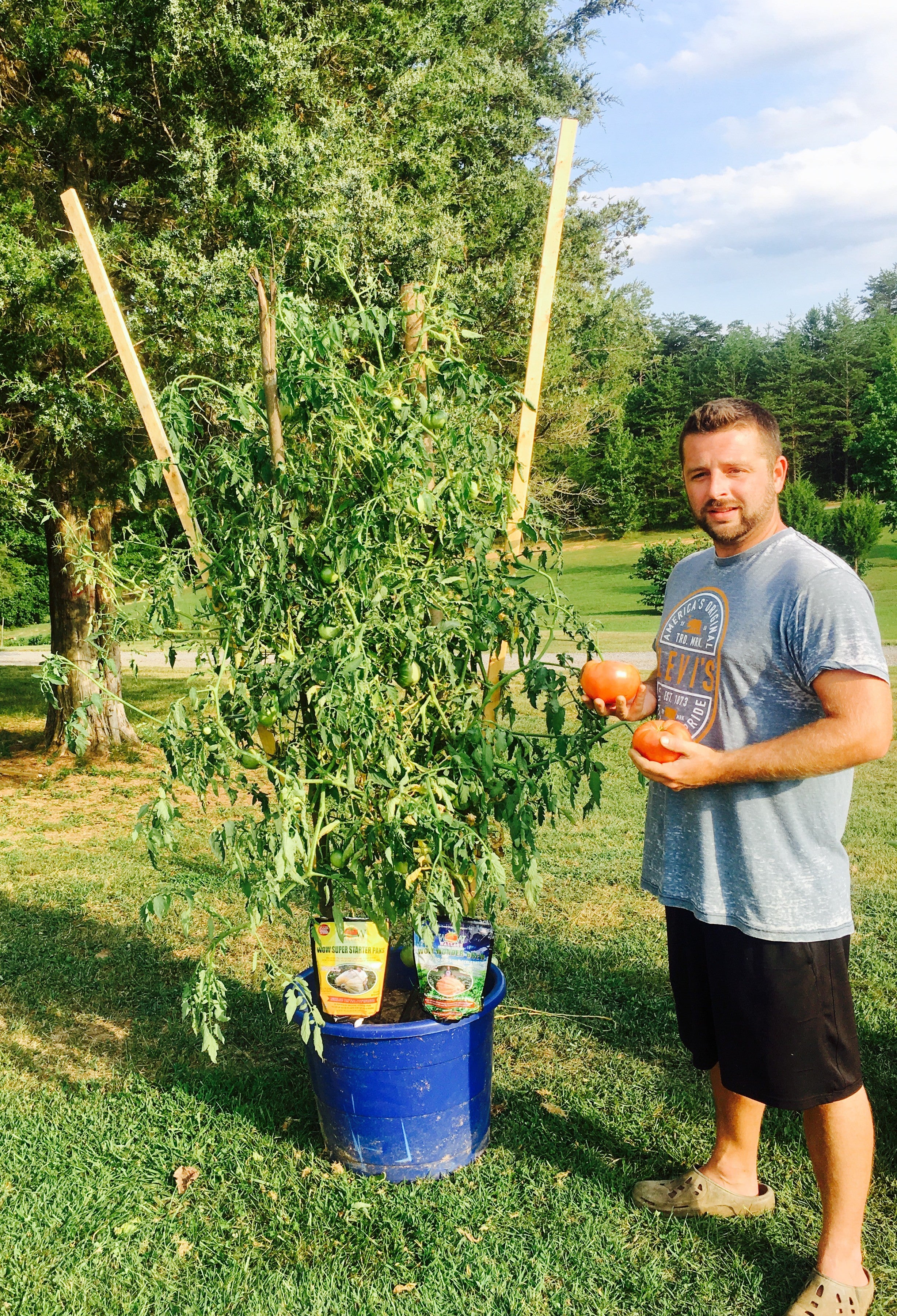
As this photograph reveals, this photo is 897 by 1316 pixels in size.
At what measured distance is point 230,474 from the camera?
2.32 m

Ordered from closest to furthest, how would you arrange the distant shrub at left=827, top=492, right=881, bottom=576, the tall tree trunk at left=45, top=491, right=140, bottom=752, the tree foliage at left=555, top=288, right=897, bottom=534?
the tall tree trunk at left=45, top=491, right=140, bottom=752 → the distant shrub at left=827, top=492, right=881, bottom=576 → the tree foliage at left=555, top=288, right=897, bottom=534

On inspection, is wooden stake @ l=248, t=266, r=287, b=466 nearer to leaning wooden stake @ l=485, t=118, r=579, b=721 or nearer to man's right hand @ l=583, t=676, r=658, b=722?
leaning wooden stake @ l=485, t=118, r=579, b=721

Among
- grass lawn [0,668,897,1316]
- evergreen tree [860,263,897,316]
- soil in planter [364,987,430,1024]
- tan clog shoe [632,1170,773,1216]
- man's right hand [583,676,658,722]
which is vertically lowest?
grass lawn [0,668,897,1316]

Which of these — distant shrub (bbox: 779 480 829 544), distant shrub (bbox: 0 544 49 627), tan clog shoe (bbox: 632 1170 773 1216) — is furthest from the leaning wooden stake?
distant shrub (bbox: 779 480 829 544)

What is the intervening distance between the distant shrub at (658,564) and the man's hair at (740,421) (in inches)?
741

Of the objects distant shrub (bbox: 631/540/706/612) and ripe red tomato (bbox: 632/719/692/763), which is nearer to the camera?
ripe red tomato (bbox: 632/719/692/763)

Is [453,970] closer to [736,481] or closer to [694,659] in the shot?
[694,659]

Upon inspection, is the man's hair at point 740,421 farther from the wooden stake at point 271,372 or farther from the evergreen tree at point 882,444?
the evergreen tree at point 882,444

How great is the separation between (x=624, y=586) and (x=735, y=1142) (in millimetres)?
31806

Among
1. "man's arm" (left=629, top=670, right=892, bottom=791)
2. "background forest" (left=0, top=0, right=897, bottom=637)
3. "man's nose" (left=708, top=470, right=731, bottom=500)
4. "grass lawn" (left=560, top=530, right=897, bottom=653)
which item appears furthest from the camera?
"grass lawn" (left=560, top=530, right=897, bottom=653)

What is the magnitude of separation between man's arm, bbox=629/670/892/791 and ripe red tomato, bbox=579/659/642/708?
34cm

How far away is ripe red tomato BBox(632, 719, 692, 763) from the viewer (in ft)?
6.50

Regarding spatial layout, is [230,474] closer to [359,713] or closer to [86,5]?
[359,713]

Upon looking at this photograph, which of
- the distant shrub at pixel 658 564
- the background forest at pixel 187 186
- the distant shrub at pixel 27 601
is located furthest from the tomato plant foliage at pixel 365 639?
the distant shrub at pixel 27 601
